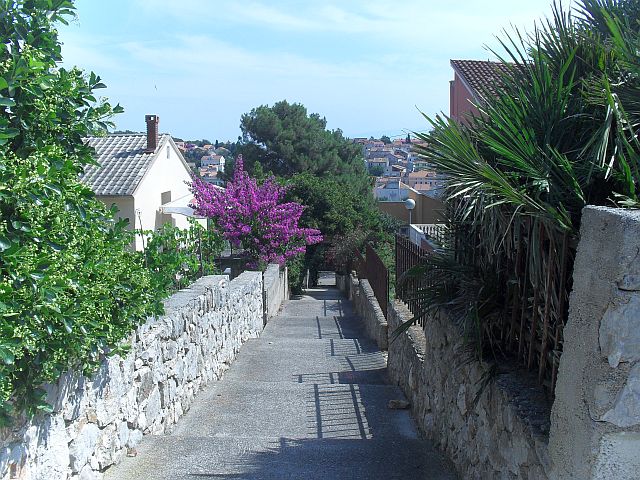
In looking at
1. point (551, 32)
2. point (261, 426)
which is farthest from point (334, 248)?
point (551, 32)

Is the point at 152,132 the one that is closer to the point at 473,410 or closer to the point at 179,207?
the point at 179,207


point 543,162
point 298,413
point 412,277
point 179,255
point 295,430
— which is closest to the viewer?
point 543,162

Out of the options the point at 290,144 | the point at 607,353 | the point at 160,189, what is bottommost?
the point at 607,353

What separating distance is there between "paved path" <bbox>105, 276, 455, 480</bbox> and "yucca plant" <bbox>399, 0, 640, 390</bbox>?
1.56 metres

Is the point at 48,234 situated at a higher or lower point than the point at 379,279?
higher

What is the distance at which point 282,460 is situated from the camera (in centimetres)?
540

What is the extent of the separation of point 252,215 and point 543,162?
17.1 metres

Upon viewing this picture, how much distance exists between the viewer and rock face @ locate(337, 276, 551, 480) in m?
Result: 3.33

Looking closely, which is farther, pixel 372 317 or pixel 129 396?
pixel 372 317

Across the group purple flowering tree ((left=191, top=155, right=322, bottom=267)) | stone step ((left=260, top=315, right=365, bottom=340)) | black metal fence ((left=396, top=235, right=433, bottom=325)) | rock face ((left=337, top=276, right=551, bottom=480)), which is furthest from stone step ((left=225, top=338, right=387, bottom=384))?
purple flowering tree ((left=191, top=155, right=322, bottom=267))

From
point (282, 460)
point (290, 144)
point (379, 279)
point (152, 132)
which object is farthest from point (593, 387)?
point (290, 144)

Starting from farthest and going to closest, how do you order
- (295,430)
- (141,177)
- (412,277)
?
1. (141,177)
2. (295,430)
3. (412,277)

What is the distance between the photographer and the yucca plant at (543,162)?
3.26 m

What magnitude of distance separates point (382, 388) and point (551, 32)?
5.24 metres
